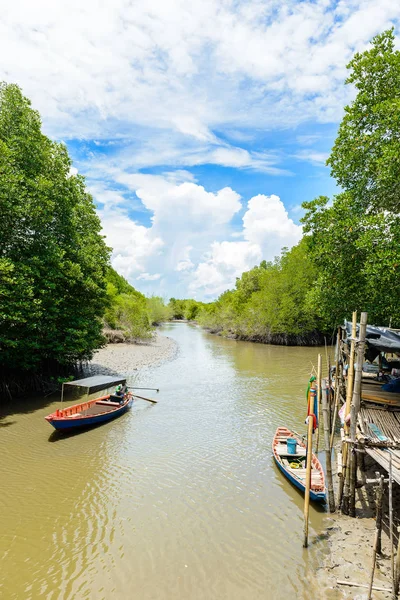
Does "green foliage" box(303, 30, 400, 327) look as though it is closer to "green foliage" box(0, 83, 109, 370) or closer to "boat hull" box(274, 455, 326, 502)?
"boat hull" box(274, 455, 326, 502)

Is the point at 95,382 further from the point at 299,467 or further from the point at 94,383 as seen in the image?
the point at 299,467

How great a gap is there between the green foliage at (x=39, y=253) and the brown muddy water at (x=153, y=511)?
4.56 metres

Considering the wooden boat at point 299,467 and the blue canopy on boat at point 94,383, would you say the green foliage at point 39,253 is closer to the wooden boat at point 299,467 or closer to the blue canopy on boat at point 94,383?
the blue canopy on boat at point 94,383

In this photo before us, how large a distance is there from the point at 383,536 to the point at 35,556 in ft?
29.1

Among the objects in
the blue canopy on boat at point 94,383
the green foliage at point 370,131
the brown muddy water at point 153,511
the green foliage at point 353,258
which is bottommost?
the brown muddy water at point 153,511

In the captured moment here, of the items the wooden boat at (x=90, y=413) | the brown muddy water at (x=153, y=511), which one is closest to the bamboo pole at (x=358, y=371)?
the brown muddy water at (x=153, y=511)

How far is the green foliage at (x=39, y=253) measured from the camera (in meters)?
17.9

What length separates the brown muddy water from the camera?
7730 millimetres

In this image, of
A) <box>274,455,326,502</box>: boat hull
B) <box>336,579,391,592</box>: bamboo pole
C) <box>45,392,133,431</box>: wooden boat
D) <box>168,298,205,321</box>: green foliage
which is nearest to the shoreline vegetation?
<box>45,392,133,431</box>: wooden boat

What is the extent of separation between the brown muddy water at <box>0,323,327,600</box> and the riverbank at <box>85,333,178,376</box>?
11.1 m

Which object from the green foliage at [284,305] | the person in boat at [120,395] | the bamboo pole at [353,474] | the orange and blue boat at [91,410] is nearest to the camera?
the bamboo pole at [353,474]

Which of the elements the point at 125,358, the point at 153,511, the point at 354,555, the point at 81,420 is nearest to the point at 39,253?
the point at 81,420

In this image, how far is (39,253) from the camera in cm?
2027

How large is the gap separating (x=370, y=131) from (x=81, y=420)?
20489mm
